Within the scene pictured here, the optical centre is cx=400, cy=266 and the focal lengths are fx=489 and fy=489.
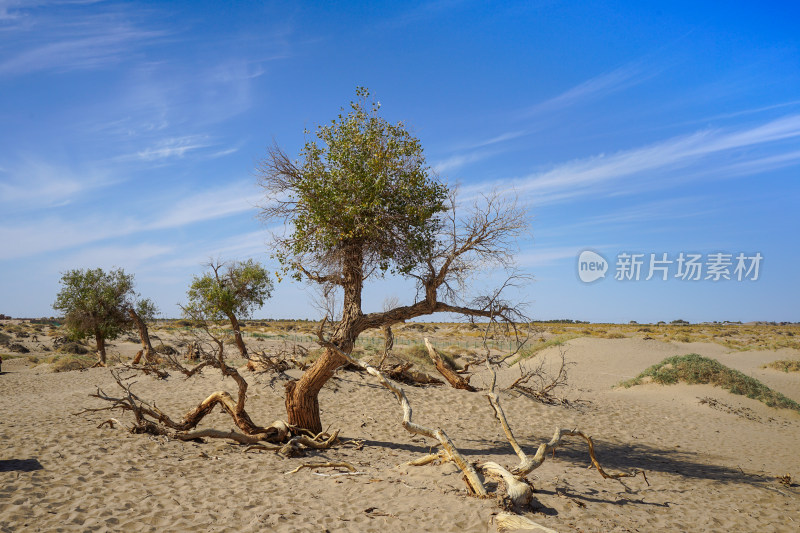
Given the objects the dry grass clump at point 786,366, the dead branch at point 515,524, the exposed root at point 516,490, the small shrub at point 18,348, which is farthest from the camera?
the small shrub at point 18,348

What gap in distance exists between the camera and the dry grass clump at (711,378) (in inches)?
821

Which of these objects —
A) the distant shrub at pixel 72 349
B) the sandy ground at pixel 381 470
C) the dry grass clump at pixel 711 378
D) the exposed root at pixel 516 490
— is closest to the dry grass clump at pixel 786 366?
the dry grass clump at pixel 711 378

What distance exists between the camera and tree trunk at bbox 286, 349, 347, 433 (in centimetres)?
1186

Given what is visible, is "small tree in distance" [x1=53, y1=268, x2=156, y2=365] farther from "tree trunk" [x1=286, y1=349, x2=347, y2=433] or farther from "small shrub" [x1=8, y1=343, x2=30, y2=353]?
"tree trunk" [x1=286, y1=349, x2=347, y2=433]

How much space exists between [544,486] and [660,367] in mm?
20105

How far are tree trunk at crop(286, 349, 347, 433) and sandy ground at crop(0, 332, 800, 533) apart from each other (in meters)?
1.24

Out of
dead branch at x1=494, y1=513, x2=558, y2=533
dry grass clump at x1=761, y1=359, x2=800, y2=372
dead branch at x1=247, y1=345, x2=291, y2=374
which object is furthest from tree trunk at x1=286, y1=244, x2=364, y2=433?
dry grass clump at x1=761, y1=359, x2=800, y2=372

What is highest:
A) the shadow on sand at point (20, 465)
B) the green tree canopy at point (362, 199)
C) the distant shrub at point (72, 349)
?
the green tree canopy at point (362, 199)

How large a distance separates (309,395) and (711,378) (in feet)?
64.8

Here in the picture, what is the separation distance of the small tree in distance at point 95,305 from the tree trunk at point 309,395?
21.3m

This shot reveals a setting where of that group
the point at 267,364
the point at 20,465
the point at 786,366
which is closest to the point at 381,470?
the point at 20,465

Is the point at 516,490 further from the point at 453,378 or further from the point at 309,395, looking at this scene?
the point at 453,378

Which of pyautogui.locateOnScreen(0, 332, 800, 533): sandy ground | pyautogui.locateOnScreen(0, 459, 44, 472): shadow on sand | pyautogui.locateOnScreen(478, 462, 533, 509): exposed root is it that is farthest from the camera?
pyautogui.locateOnScreen(0, 459, 44, 472): shadow on sand

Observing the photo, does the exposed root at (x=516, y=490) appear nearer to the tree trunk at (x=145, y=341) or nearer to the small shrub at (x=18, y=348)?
the tree trunk at (x=145, y=341)
